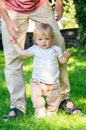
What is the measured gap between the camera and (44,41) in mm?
5434

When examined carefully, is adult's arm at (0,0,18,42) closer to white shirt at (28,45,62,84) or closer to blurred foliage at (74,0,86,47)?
white shirt at (28,45,62,84)

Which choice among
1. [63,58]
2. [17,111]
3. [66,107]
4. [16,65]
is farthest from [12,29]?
[66,107]

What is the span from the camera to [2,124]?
5.32 m

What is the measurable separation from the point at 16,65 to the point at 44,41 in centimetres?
46

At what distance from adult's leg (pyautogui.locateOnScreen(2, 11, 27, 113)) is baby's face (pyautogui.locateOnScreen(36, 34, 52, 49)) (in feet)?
0.76

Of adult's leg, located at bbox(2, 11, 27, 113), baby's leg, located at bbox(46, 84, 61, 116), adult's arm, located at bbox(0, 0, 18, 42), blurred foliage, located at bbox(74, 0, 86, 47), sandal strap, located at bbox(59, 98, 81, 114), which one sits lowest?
blurred foliage, located at bbox(74, 0, 86, 47)

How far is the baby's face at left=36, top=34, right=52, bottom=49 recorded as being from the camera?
5415 mm

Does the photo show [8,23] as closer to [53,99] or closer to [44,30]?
[44,30]

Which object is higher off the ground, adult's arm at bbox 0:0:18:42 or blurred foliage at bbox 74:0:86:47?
adult's arm at bbox 0:0:18:42

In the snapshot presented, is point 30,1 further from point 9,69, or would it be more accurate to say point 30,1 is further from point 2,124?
point 2,124

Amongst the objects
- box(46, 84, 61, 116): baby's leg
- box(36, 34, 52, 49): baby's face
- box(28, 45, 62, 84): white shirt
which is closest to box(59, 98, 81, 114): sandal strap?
box(46, 84, 61, 116): baby's leg

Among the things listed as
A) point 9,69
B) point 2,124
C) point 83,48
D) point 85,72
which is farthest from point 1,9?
point 83,48

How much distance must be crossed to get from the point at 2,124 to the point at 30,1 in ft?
4.70

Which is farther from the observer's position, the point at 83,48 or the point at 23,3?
the point at 83,48
